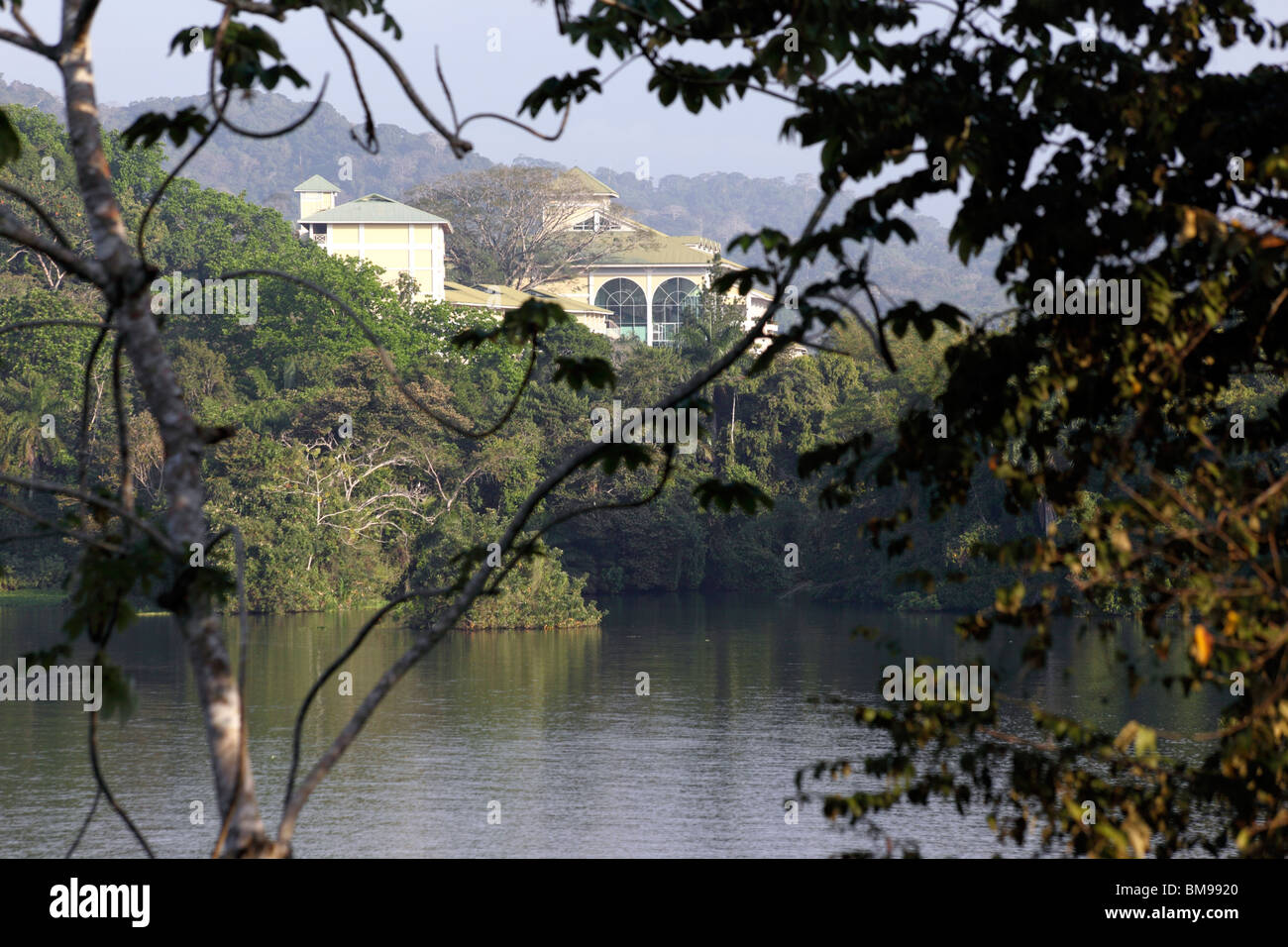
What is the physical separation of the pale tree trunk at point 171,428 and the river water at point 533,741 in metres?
10.4

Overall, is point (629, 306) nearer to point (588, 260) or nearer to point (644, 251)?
point (644, 251)

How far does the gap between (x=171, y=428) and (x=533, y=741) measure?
22.4m

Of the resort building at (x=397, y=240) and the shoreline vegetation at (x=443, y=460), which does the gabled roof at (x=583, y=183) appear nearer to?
the resort building at (x=397, y=240)

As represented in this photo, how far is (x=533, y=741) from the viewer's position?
82.4 ft

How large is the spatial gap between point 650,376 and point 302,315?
13.2 meters

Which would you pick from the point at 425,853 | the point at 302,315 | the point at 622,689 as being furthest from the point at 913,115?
the point at 302,315

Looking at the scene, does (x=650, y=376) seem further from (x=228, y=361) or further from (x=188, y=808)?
(x=188, y=808)

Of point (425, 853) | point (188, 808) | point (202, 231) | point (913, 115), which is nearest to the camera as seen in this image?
point (913, 115)

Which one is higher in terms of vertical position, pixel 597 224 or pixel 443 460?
pixel 597 224

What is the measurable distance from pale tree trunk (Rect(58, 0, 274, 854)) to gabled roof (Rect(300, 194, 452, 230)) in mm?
62265

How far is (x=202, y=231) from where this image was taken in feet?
213

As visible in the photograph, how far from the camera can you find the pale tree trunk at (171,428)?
314 cm

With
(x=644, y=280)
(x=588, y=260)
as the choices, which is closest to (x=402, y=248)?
(x=644, y=280)

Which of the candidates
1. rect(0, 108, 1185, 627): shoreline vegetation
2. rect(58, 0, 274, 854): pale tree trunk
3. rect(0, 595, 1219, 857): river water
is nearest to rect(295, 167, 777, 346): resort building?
rect(0, 108, 1185, 627): shoreline vegetation
